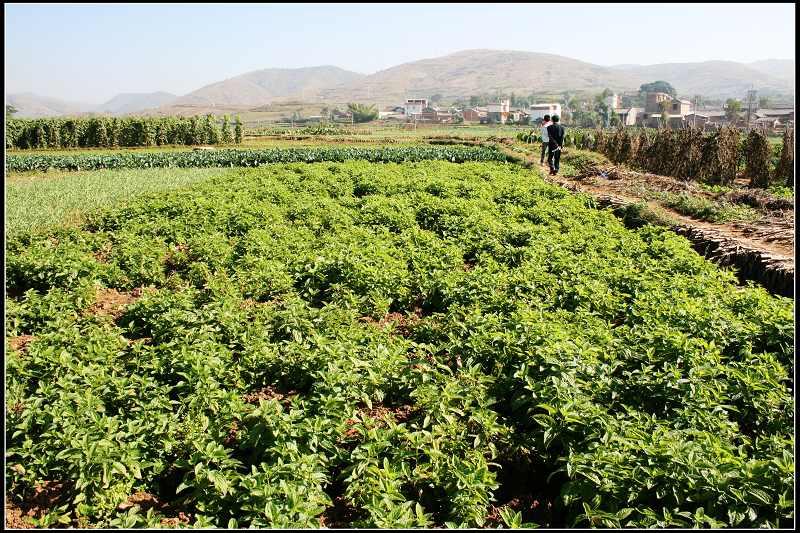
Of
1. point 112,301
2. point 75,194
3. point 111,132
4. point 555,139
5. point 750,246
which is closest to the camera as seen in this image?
point 112,301

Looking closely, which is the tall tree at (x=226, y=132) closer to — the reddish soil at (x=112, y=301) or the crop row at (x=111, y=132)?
the crop row at (x=111, y=132)

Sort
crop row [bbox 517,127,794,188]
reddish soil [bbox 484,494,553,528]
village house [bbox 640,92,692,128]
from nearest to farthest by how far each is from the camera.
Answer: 1. reddish soil [bbox 484,494,553,528]
2. crop row [bbox 517,127,794,188]
3. village house [bbox 640,92,692,128]

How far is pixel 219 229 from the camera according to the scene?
1235cm

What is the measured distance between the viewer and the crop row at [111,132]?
1666 inches

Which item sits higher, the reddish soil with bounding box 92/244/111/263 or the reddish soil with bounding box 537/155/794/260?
the reddish soil with bounding box 537/155/794/260

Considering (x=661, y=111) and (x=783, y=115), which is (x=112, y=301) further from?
(x=661, y=111)

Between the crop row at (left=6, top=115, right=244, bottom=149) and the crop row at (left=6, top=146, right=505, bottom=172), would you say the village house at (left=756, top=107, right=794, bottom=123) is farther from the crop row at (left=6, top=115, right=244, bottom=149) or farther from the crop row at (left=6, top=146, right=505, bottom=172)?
the crop row at (left=6, top=115, right=244, bottom=149)

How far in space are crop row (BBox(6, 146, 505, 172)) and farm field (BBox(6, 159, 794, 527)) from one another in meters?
22.9

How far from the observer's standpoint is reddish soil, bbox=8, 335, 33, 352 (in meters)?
6.86

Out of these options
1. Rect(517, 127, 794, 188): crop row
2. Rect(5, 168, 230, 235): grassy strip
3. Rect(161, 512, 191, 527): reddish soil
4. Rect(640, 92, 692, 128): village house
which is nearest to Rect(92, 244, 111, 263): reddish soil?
Rect(5, 168, 230, 235): grassy strip

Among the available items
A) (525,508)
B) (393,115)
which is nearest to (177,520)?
(525,508)

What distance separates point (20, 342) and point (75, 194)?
1299 cm

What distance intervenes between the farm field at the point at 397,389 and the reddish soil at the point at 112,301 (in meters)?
0.06

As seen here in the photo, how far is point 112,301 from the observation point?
29.5 ft
